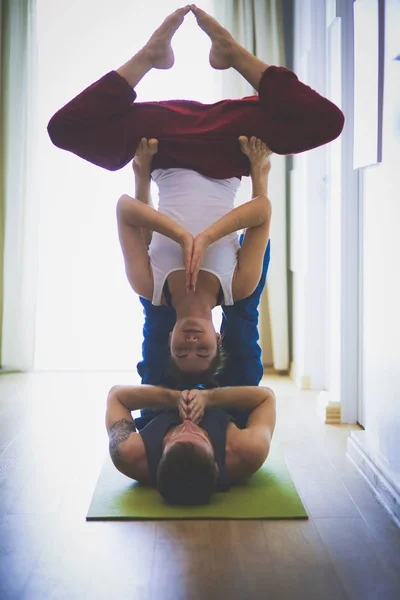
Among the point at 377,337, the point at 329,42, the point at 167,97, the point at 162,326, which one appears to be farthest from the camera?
the point at 167,97

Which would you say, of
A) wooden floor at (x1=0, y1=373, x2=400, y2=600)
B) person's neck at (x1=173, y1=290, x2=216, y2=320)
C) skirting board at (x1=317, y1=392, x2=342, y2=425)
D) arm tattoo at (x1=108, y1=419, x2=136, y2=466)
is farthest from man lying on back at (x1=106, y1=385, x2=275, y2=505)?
skirting board at (x1=317, y1=392, x2=342, y2=425)

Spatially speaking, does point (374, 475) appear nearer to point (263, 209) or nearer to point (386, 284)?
point (386, 284)

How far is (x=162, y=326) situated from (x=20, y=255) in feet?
6.50

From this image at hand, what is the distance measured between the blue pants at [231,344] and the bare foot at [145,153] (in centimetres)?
64

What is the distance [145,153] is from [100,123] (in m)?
0.21

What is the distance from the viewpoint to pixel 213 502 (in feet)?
8.04

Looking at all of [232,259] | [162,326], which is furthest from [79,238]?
[232,259]

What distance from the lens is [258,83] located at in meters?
2.77

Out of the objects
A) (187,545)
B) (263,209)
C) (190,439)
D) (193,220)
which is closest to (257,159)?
(263,209)

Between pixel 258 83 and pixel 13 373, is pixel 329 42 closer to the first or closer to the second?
pixel 258 83

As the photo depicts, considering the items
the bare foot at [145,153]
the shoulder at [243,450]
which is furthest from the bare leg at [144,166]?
the shoulder at [243,450]

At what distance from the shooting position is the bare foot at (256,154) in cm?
283

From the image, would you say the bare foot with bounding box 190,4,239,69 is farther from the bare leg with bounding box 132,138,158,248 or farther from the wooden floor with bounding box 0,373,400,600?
the wooden floor with bounding box 0,373,400,600

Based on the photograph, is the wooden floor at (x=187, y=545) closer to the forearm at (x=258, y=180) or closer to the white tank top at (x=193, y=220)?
the white tank top at (x=193, y=220)
